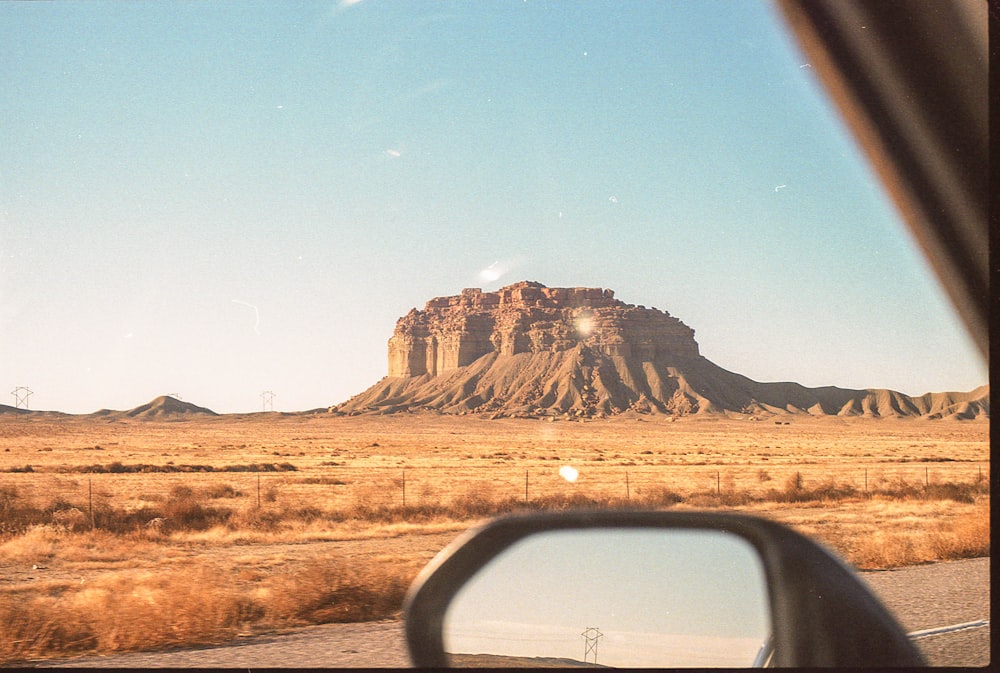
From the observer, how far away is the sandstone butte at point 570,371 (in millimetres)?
123188

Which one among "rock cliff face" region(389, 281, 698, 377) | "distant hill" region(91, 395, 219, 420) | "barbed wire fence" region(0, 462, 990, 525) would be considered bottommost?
"barbed wire fence" region(0, 462, 990, 525)

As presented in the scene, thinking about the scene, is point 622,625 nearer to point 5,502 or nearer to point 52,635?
point 52,635

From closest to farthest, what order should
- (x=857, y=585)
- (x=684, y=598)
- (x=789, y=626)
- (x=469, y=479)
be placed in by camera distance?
(x=857, y=585), (x=789, y=626), (x=684, y=598), (x=469, y=479)

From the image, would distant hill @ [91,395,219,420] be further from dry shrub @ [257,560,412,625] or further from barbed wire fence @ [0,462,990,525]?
dry shrub @ [257,560,412,625]

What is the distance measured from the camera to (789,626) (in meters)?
1.50

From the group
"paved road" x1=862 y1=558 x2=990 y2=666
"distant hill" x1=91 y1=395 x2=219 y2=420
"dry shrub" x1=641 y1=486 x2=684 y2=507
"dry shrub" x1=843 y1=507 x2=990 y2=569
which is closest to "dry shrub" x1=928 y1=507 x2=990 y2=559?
"dry shrub" x1=843 y1=507 x2=990 y2=569

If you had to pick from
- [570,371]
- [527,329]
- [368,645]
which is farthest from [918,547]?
[527,329]

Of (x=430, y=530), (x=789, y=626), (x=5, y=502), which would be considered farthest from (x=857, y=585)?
(x=5, y=502)

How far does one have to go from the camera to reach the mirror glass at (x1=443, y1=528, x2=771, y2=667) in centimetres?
195

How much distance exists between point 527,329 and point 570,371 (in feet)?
66.9

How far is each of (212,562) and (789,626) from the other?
10.7 meters

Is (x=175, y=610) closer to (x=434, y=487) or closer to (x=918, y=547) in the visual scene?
(x=918, y=547)

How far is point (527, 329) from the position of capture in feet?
485

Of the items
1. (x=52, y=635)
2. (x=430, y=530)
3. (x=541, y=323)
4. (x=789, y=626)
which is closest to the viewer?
(x=789, y=626)
